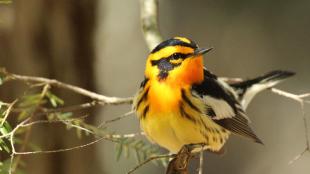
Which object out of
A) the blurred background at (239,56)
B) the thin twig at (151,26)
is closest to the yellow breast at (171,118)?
the thin twig at (151,26)

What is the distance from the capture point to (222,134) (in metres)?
2.27

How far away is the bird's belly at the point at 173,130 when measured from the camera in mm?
2037

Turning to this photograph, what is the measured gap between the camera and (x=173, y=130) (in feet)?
6.71

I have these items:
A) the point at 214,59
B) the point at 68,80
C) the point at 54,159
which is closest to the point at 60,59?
the point at 68,80

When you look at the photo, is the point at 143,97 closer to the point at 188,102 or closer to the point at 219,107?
the point at 188,102

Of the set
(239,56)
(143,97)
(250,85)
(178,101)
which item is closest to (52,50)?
(143,97)

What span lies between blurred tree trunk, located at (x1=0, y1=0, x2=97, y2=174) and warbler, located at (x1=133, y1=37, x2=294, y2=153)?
58 centimetres

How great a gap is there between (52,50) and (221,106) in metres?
0.78

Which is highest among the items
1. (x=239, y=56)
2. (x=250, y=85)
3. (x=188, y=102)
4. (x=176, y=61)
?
(x=176, y=61)

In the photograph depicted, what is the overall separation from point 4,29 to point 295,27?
11.5 feet

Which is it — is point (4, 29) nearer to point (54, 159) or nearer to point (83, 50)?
point (83, 50)

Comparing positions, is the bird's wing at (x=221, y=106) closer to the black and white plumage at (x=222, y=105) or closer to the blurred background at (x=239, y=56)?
the black and white plumage at (x=222, y=105)

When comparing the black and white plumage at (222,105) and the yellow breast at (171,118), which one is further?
the black and white plumage at (222,105)

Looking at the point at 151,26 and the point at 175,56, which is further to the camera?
the point at 151,26
